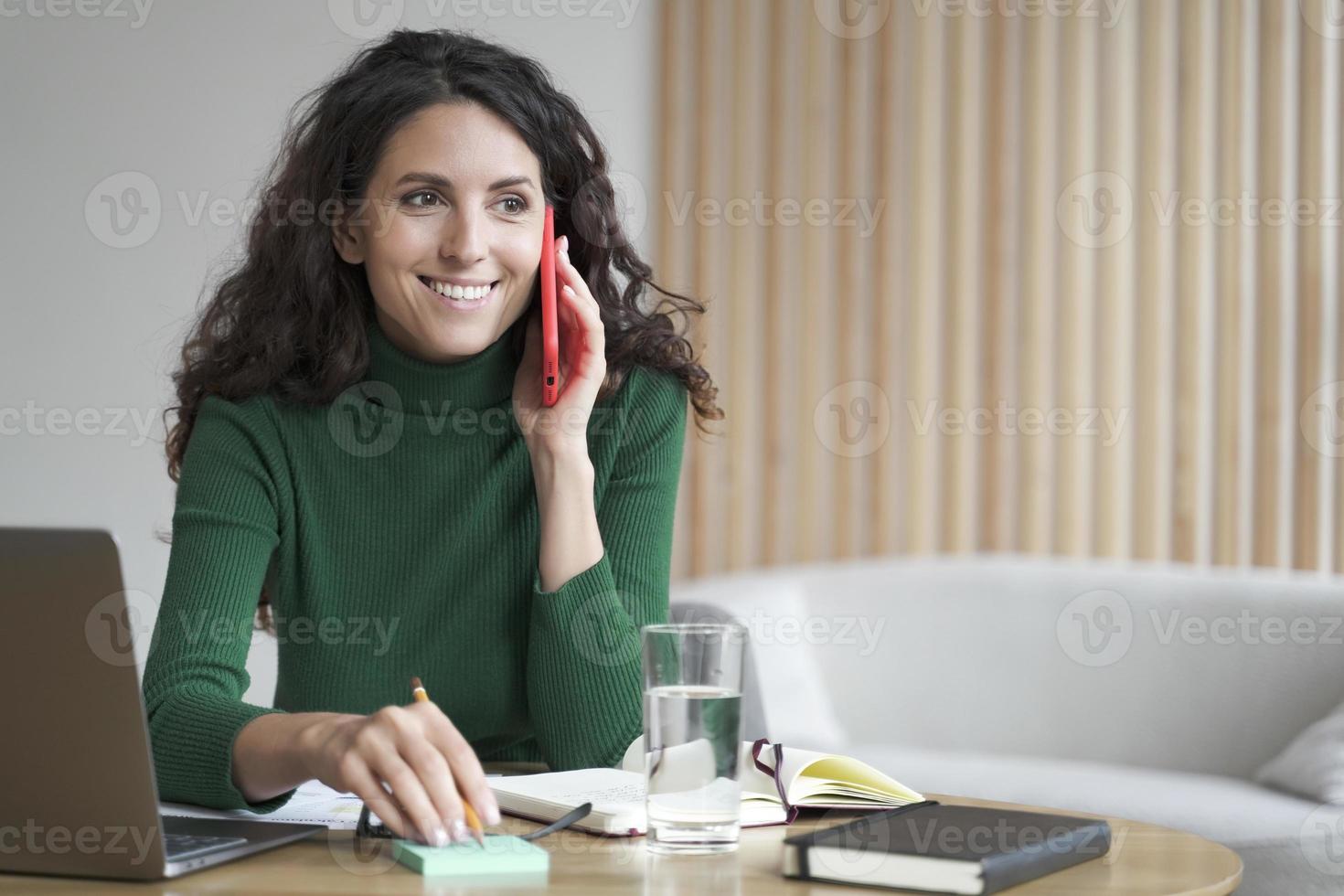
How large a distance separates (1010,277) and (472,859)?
2.88 meters

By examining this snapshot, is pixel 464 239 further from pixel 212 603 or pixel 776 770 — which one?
pixel 776 770

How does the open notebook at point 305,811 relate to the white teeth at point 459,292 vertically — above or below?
below

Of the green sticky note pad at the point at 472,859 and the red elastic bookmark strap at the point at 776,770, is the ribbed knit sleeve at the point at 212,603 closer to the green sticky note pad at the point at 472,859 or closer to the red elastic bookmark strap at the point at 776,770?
the green sticky note pad at the point at 472,859

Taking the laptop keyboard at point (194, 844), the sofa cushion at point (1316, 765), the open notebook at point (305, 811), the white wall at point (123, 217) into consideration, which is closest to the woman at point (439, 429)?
the open notebook at point (305, 811)

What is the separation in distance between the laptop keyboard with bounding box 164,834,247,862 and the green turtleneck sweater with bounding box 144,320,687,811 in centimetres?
44

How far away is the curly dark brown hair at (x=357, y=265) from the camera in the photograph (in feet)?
5.32

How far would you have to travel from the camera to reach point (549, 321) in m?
1.51

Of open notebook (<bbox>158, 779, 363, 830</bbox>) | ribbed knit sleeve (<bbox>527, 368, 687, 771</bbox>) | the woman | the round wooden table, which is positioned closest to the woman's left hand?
the woman

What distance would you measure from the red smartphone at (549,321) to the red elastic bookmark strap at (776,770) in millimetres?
545

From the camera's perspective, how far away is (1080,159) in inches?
135

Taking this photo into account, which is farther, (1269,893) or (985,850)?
(1269,893)

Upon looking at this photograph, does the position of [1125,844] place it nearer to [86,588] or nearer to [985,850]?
[985,850]

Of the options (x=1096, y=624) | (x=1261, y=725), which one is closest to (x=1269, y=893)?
(x=1261, y=725)

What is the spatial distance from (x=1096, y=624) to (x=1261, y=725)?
0.38m
